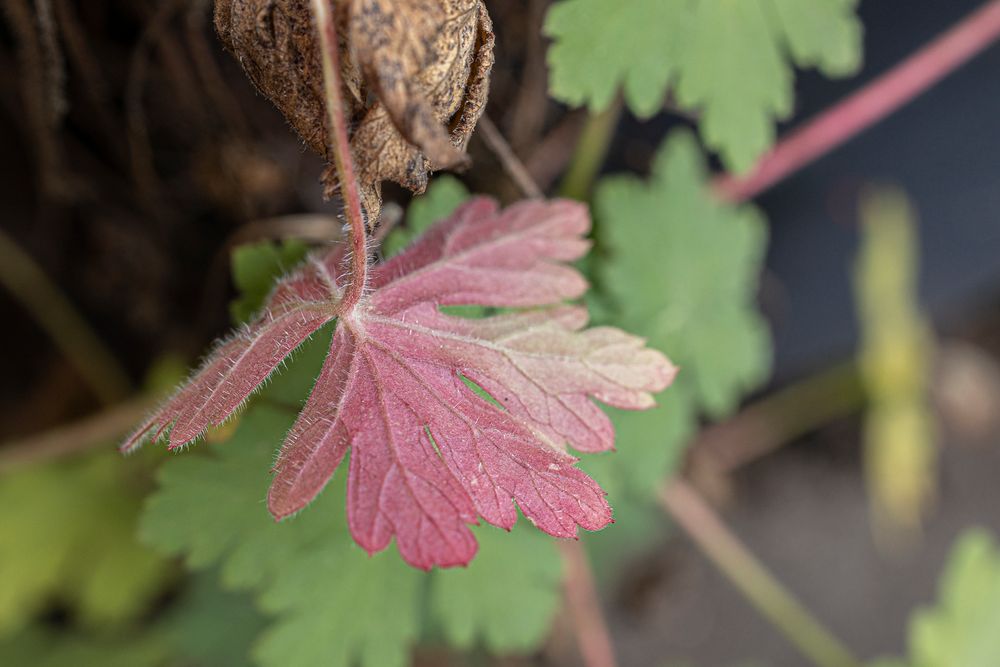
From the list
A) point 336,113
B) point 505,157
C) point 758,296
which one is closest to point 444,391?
point 336,113

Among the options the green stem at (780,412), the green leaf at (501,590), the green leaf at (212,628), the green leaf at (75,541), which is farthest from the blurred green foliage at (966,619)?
the green leaf at (75,541)

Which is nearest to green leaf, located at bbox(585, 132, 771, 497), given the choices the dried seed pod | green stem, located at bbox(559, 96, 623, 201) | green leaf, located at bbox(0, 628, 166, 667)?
green stem, located at bbox(559, 96, 623, 201)

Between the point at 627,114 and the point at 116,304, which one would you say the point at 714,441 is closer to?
the point at 627,114

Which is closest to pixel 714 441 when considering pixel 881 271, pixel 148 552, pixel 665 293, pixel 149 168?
pixel 881 271

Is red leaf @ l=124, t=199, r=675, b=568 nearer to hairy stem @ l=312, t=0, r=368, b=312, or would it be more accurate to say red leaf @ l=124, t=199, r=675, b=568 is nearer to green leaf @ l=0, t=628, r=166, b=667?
hairy stem @ l=312, t=0, r=368, b=312

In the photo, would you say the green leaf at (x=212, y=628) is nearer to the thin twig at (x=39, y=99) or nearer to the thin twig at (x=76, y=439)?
the thin twig at (x=76, y=439)

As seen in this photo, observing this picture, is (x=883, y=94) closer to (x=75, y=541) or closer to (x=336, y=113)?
(x=336, y=113)
